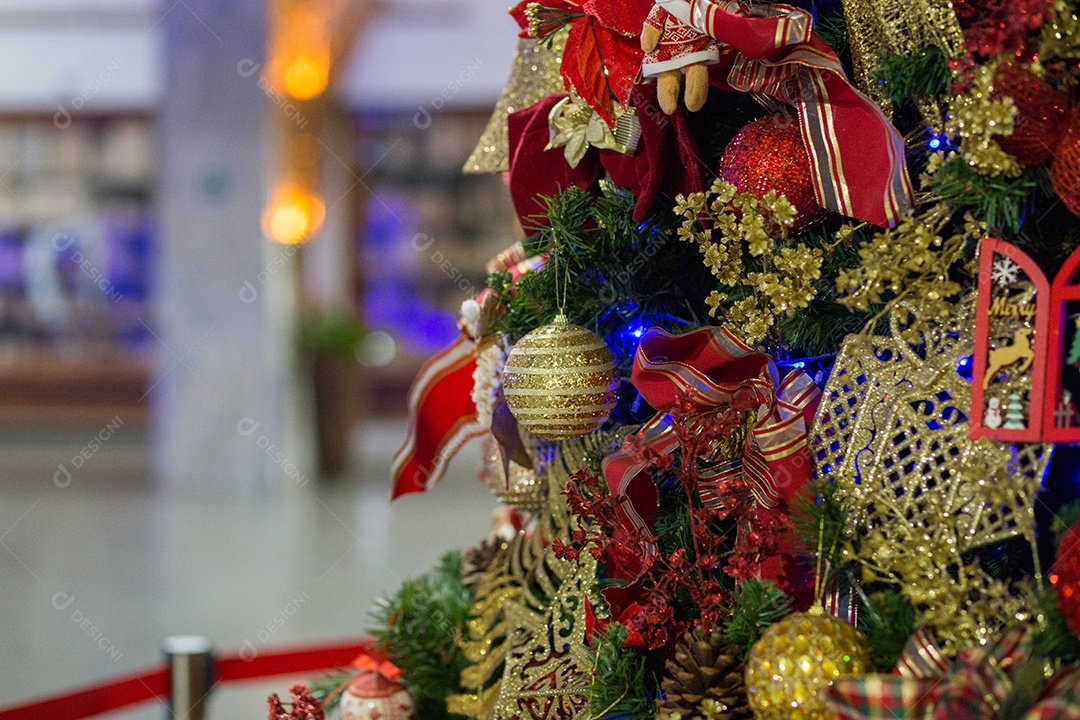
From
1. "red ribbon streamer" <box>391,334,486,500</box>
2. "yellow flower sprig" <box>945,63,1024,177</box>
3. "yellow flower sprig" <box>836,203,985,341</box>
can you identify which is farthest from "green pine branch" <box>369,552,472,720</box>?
"yellow flower sprig" <box>945,63,1024,177</box>

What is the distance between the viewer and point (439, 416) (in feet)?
3.96

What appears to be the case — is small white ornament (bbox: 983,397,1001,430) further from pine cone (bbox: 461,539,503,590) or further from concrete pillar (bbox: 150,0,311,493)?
concrete pillar (bbox: 150,0,311,493)

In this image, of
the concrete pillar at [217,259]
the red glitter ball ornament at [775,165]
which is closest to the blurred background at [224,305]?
the concrete pillar at [217,259]

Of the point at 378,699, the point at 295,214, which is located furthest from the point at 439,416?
Result: the point at 295,214

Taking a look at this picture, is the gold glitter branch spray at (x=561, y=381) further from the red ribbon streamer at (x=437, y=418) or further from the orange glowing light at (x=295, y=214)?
the orange glowing light at (x=295, y=214)

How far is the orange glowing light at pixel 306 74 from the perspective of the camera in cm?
759

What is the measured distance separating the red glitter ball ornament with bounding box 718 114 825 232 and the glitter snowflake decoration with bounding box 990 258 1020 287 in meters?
0.15

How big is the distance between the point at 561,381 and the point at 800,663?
A: 0.28 m

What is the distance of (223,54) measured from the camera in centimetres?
548

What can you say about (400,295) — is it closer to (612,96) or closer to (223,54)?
(223,54)

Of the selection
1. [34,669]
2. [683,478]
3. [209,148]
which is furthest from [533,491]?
[209,148]

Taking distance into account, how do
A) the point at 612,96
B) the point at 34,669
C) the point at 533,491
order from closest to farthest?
1. the point at 612,96
2. the point at 533,491
3. the point at 34,669

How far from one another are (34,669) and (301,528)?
2.08 m

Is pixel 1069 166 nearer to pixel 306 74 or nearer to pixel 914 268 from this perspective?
pixel 914 268
